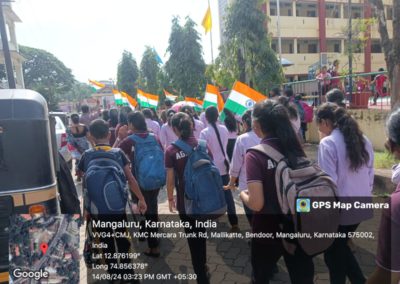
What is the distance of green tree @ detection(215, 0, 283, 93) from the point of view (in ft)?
41.0

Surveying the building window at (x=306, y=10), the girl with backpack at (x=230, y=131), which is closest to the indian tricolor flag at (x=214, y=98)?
the girl with backpack at (x=230, y=131)

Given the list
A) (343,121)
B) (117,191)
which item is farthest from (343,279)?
(117,191)

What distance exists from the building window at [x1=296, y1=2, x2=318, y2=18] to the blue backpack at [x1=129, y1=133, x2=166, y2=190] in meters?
28.5

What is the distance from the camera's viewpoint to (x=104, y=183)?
2967mm

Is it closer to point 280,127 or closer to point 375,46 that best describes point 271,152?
point 280,127

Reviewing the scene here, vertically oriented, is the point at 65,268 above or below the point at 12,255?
below

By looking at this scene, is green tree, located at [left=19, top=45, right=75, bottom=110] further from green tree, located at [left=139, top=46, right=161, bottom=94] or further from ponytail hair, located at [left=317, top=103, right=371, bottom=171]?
ponytail hair, located at [left=317, top=103, right=371, bottom=171]

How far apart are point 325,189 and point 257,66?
11.4 metres

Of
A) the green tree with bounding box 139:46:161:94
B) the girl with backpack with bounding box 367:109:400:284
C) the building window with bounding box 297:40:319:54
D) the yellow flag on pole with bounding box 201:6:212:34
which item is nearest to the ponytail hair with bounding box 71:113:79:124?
the girl with backpack with bounding box 367:109:400:284

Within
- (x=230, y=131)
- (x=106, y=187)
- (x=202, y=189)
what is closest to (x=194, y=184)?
(x=202, y=189)

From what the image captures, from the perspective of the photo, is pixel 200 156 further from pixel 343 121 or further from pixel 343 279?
pixel 343 279

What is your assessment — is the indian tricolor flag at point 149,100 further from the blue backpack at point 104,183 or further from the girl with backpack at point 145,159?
the blue backpack at point 104,183

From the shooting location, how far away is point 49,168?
9.31ft

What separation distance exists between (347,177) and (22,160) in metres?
2.56
